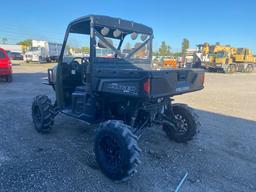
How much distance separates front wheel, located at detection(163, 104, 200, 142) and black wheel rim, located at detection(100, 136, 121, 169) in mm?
1427

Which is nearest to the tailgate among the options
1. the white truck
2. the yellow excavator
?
the yellow excavator

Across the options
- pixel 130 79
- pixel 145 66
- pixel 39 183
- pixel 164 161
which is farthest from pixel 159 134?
pixel 39 183

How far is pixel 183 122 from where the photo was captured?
4.43 meters

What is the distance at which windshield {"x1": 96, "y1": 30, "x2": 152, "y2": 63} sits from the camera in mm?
3916

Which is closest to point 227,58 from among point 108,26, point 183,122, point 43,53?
point 183,122

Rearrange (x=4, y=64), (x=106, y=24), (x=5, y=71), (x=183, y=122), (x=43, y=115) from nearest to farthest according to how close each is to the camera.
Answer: (x=106, y=24)
(x=183, y=122)
(x=43, y=115)
(x=4, y=64)
(x=5, y=71)

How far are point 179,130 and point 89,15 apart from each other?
8.82 feet

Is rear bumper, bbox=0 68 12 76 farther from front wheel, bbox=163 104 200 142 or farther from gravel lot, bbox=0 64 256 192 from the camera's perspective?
front wheel, bbox=163 104 200 142

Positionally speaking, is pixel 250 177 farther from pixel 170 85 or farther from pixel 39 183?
pixel 39 183

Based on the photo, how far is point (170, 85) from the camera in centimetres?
312

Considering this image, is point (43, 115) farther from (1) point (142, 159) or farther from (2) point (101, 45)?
(1) point (142, 159)

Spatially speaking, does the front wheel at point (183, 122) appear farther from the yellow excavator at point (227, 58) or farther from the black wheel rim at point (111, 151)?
the yellow excavator at point (227, 58)

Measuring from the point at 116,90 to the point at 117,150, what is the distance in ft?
2.73

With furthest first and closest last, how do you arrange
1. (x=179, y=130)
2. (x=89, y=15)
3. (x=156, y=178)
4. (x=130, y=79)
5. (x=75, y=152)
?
(x=179, y=130) → (x=75, y=152) → (x=89, y=15) → (x=156, y=178) → (x=130, y=79)
